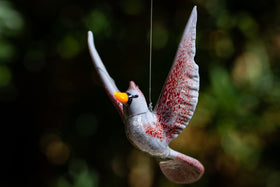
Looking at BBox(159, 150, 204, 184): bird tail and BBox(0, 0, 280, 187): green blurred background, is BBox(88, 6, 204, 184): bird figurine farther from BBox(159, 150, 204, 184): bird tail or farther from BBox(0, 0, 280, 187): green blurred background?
BBox(0, 0, 280, 187): green blurred background

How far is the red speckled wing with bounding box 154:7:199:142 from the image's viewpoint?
60cm

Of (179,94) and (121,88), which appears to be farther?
(121,88)

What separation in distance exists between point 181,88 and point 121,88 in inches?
A: 41.1

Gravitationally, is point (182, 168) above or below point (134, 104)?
below

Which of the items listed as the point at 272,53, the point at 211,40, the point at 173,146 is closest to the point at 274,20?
the point at 272,53

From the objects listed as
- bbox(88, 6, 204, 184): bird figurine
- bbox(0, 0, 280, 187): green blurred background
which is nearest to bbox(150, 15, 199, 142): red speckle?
bbox(88, 6, 204, 184): bird figurine

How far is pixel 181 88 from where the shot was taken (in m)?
0.61

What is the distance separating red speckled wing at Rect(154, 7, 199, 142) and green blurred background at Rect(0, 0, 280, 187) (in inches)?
35.6

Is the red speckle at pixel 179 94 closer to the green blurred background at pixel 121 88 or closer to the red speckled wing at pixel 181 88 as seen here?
the red speckled wing at pixel 181 88

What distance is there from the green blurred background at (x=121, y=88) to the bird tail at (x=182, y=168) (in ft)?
2.63

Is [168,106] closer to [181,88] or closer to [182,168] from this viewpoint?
[181,88]

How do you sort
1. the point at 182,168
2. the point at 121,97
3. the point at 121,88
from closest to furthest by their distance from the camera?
1. the point at 121,97
2. the point at 182,168
3. the point at 121,88

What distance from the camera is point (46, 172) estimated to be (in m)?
1.79

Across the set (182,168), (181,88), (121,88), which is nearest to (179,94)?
(181,88)
